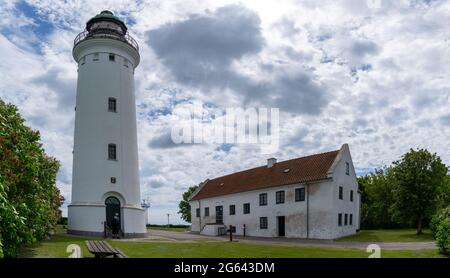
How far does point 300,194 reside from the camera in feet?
99.7

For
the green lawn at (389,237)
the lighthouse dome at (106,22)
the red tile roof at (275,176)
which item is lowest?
the green lawn at (389,237)

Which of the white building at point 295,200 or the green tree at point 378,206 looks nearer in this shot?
the white building at point 295,200

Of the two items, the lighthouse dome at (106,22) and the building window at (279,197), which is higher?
the lighthouse dome at (106,22)

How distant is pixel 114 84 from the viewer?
26.1m

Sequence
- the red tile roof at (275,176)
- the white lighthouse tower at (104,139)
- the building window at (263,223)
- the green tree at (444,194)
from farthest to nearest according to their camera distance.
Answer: the building window at (263,223) < the green tree at (444,194) < the red tile roof at (275,176) < the white lighthouse tower at (104,139)

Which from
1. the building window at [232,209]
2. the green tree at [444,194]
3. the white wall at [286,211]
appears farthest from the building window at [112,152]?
the green tree at [444,194]

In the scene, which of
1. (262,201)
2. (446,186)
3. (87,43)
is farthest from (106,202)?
(446,186)

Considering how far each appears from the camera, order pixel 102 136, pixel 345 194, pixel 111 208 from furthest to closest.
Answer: pixel 345 194 < pixel 102 136 < pixel 111 208

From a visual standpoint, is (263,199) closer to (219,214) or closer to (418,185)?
(219,214)

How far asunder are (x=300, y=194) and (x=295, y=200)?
2.24 ft

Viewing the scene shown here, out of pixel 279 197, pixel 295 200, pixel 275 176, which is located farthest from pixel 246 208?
pixel 295 200

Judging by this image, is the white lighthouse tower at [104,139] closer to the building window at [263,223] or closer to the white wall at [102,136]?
the white wall at [102,136]

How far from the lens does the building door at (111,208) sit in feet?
80.9

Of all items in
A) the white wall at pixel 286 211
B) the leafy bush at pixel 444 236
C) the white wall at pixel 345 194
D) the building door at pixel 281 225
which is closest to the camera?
the leafy bush at pixel 444 236
